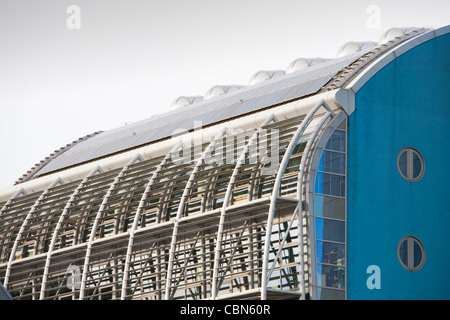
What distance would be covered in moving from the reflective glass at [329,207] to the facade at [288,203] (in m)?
0.05

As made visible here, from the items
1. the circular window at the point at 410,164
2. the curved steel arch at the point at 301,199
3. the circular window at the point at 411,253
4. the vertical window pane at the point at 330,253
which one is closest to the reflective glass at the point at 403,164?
the circular window at the point at 410,164

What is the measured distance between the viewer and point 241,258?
31.8 meters

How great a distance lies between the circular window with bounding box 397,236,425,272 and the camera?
31369 mm

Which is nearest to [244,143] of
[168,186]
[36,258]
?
[168,186]

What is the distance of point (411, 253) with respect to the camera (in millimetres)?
31672

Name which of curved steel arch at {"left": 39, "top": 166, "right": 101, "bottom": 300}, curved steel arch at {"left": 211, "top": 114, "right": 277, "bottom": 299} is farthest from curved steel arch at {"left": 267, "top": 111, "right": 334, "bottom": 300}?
curved steel arch at {"left": 39, "top": 166, "right": 101, "bottom": 300}

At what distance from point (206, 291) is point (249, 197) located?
4.36m

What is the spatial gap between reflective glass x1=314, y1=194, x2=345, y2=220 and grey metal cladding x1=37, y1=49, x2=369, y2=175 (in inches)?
239

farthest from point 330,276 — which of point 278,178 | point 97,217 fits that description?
point 97,217

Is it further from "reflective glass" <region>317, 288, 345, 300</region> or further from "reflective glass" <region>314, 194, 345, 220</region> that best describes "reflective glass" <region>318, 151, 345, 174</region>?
"reflective glass" <region>317, 288, 345, 300</region>
